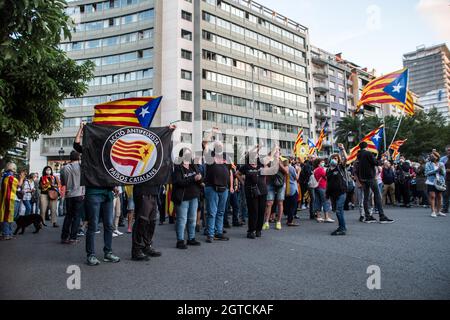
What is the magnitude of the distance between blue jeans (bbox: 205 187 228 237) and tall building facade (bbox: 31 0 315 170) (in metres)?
34.7

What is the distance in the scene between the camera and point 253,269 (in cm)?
444

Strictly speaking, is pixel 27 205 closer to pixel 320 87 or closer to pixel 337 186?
pixel 337 186

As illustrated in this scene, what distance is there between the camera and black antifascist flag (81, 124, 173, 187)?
5.31 meters

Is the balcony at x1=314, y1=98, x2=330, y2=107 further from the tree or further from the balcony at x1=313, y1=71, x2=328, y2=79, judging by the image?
the tree

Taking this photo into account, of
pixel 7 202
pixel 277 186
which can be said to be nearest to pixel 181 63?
pixel 7 202

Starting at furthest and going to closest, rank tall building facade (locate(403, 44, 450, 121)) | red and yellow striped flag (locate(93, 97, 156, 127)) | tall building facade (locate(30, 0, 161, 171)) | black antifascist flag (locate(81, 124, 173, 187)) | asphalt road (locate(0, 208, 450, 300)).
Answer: tall building facade (locate(403, 44, 450, 121)), tall building facade (locate(30, 0, 161, 171)), red and yellow striped flag (locate(93, 97, 156, 127)), black antifascist flag (locate(81, 124, 173, 187)), asphalt road (locate(0, 208, 450, 300))

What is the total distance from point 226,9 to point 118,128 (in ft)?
164

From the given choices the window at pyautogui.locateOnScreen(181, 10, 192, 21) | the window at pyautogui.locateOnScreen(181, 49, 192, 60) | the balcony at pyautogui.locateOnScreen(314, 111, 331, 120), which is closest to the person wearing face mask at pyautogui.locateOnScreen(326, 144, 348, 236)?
the window at pyautogui.locateOnScreen(181, 49, 192, 60)

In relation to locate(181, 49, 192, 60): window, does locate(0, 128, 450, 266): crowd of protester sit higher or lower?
lower

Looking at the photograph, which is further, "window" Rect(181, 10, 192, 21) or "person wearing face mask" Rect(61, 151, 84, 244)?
"window" Rect(181, 10, 192, 21)

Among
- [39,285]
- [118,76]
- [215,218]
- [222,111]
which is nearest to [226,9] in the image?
[222,111]

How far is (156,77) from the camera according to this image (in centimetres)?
4406

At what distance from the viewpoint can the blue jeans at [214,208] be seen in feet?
22.7
